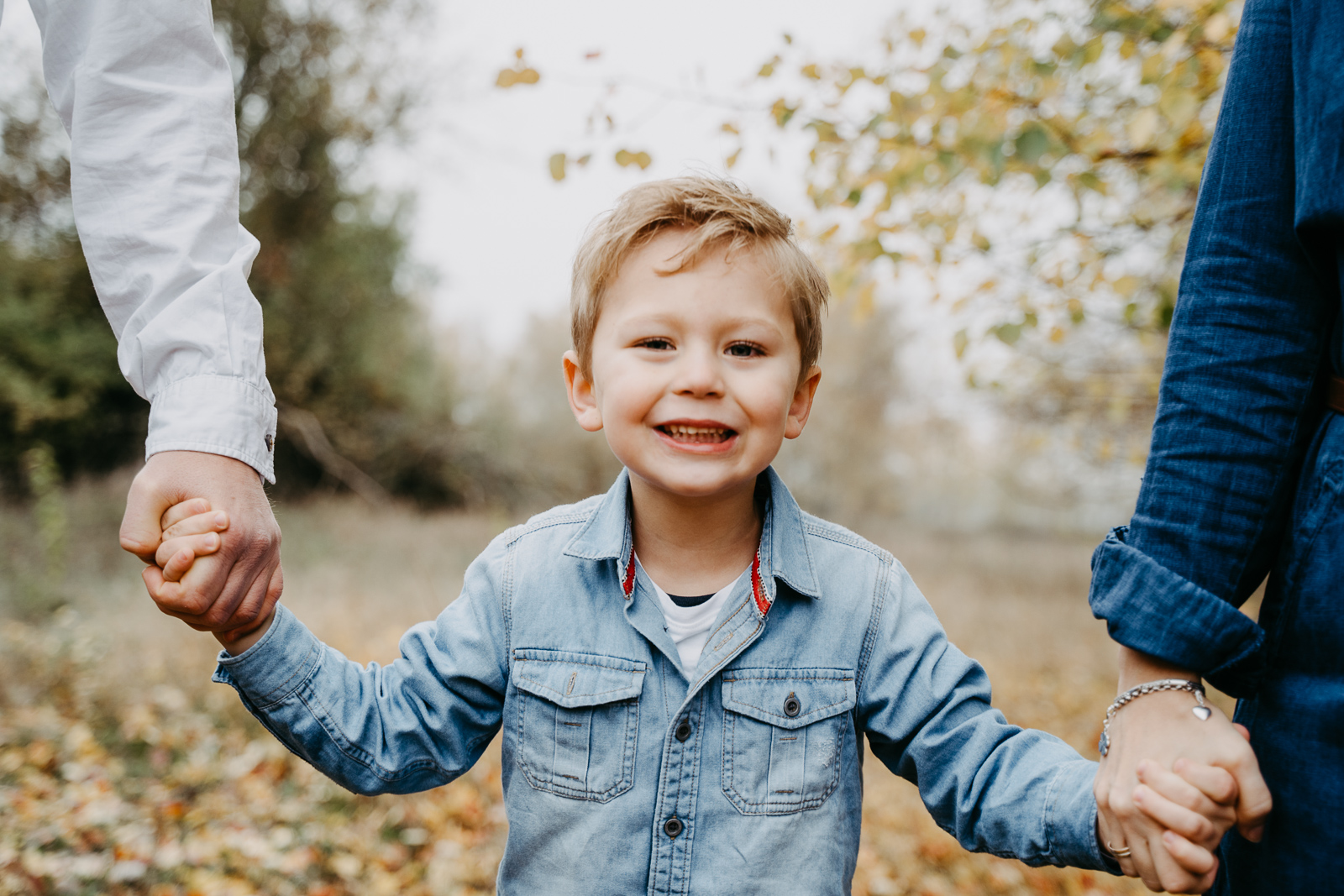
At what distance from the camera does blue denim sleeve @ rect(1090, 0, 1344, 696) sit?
99 cm

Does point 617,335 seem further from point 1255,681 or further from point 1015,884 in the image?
point 1015,884

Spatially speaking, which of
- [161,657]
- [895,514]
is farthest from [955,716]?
[895,514]

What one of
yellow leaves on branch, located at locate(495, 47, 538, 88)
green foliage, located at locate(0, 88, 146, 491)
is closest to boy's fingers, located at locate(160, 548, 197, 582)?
yellow leaves on branch, located at locate(495, 47, 538, 88)

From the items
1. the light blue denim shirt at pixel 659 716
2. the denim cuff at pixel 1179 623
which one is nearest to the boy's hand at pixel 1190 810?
the denim cuff at pixel 1179 623

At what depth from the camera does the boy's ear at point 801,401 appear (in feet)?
5.21

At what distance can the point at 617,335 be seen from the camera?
1.47m

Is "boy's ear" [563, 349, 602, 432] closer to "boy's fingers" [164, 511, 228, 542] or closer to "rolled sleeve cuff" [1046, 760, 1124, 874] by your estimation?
"boy's fingers" [164, 511, 228, 542]

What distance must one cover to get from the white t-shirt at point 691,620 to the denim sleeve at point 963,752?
0.27 metres

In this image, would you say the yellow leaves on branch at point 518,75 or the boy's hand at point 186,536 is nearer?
the boy's hand at point 186,536

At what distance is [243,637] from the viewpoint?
131cm

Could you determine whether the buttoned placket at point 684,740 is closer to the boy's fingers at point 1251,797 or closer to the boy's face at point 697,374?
the boy's face at point 697,374

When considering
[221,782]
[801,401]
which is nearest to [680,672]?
[801,401]

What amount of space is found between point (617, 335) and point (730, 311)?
199mm

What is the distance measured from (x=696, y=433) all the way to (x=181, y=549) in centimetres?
77
